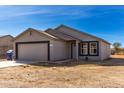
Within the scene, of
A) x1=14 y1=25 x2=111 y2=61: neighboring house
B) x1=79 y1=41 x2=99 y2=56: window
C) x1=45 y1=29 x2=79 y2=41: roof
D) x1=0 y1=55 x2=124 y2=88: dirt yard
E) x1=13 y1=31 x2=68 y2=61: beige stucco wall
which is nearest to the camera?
x1=0 y1=55 x2=124 y2=88: dirt yard

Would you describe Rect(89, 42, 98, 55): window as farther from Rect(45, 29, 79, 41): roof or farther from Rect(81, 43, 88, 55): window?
Rect(45, 29, 79, 41): roof

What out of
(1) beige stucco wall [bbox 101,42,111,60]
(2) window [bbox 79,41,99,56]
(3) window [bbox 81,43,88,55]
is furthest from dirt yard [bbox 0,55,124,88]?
(1) beige stucco wall [bbox 101,42,111,60]

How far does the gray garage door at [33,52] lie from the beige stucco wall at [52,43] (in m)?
0.60

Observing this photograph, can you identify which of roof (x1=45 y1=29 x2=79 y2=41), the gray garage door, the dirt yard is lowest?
the dirt yard

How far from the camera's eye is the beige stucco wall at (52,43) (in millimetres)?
23594

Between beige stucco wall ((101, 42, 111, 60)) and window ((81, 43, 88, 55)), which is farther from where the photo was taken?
beige stucco wall ((101, 42, 111, 60))

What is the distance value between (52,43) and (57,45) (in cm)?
108

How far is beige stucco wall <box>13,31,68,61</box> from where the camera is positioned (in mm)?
23594

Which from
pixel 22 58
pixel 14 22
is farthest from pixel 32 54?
pixel 14 22

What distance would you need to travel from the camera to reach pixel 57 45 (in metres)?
24.6

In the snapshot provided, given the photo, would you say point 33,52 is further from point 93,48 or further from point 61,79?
point 61,79

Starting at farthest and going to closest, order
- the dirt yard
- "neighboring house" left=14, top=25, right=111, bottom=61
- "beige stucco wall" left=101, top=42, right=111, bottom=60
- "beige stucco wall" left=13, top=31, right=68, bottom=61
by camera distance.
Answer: "beige stucco wall" left=101, top=42, right=111, bottom=60
"neighboring house" left=14, top=25, right=111, bottom=61
"beige stucco wall" left=13, top=31, right=68, bottom=61
the dirt yard
